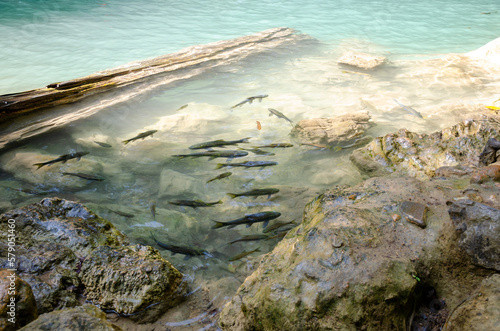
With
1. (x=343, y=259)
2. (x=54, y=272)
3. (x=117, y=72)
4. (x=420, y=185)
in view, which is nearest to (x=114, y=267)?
(x=54, y=272)

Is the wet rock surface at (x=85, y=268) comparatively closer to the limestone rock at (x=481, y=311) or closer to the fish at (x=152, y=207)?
the fish at (x=152, y=207)

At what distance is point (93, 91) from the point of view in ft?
19.4

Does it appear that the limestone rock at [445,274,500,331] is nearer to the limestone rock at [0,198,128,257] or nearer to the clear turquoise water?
the limestone rock at [0,198,128,257]

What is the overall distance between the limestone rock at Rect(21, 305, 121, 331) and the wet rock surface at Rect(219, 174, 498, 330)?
94cm

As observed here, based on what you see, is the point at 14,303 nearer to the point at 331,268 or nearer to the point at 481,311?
the point at 331,268

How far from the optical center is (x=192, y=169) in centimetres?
491

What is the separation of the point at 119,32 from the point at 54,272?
13333 mm

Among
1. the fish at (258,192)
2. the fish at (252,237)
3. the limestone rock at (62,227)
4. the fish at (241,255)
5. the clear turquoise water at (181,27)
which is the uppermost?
the clear turquoise water at (181,27)

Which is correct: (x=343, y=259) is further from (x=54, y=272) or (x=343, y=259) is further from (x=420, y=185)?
(x=54, y=272)

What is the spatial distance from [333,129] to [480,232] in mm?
3694

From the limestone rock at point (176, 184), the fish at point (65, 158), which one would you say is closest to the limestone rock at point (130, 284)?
the limestone rock at point (176, 184)

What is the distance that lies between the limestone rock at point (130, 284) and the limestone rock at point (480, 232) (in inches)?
89.4

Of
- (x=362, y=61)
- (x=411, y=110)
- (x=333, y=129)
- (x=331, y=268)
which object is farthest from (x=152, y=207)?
(x=362, y=61)

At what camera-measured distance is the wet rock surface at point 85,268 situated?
250 cm
